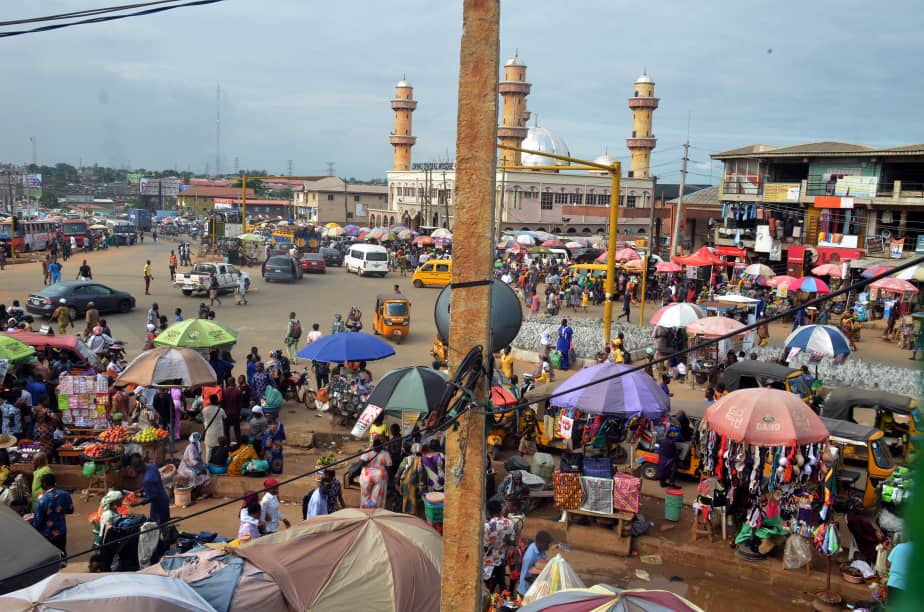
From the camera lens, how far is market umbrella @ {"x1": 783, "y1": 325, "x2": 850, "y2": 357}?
1565cm

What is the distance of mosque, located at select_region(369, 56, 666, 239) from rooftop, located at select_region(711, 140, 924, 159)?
12280 mm

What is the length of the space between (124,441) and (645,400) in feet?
24.6

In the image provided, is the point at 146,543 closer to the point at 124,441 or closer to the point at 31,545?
the point at 31,545

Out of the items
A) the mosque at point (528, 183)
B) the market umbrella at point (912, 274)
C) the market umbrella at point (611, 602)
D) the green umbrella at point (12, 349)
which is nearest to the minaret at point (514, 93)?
the mosque at point (528, 183)

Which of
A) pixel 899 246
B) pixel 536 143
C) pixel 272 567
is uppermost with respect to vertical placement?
pixel 536 143

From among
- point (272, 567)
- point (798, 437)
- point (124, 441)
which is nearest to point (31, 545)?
point (272, 567)

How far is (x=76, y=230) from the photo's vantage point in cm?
5291

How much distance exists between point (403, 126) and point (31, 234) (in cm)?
4322

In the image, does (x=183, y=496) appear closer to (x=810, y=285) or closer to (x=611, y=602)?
(x=611, y=602)

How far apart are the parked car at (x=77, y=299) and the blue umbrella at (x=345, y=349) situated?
37.7ft

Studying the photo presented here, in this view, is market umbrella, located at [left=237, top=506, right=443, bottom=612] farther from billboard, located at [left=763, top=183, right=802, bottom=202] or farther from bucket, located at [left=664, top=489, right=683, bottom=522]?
billboard, located at [left=763, top=183, right=802, bottom=202]

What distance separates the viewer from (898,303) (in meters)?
24.5

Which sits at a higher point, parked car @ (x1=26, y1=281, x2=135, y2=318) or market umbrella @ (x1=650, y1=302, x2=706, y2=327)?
market umbrella @ (x1=650, y1=302, x2=706, y2=327)

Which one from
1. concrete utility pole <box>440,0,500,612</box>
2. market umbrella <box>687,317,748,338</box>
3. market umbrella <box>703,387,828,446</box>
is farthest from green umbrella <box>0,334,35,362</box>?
market umbrella <box>687,317,748,338</box>
